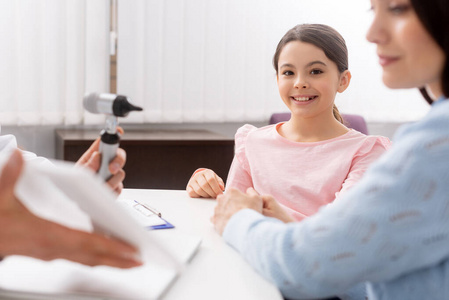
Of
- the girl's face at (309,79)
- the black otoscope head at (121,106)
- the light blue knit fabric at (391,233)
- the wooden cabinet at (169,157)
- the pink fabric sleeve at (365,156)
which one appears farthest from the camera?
the wooden cabinet at (169,157)

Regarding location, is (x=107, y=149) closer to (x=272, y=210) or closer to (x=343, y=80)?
(x=272, y=210)

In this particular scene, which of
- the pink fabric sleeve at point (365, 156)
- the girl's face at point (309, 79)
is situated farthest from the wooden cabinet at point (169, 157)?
the pink fabric sleeve at point (365, 156)

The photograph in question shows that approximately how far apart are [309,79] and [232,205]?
64 centimetres

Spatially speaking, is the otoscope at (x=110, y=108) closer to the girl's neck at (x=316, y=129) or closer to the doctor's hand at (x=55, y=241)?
the doctor's hand at (x=55, y=241)

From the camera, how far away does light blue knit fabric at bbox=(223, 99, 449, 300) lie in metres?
0.57

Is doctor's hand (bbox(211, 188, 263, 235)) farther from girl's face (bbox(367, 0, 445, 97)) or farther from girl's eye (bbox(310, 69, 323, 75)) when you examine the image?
girl's eye (bbox(310, 69, 323, 75))

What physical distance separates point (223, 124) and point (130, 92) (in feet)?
2.05

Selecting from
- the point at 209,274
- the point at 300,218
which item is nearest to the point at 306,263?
the point at 209,274

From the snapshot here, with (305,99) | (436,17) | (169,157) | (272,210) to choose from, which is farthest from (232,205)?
(169,157)

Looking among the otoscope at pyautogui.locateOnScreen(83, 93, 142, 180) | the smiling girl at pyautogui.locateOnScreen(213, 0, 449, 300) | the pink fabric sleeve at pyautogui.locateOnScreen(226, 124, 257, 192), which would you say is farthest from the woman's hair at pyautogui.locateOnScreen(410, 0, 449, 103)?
the pink fabric sleeve at pyautogui.locateOnScreen(226, 124, 257, 192)

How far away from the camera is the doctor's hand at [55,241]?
0.59 m

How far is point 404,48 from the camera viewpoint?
65 cm

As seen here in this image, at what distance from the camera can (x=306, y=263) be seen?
615 mm

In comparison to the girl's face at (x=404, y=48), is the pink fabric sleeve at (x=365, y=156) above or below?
below
